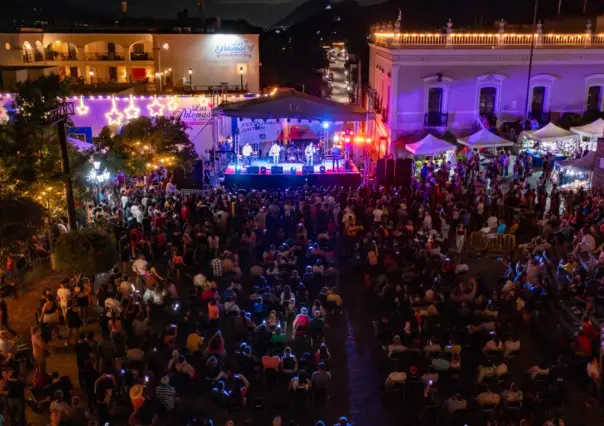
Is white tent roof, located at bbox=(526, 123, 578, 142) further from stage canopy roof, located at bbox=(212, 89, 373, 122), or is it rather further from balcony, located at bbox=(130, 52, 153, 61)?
balcony, located at bbox=(130, 52, 153, 61)

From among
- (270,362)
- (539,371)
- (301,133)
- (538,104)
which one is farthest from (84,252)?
(538,104)

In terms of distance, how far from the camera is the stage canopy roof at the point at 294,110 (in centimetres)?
2183

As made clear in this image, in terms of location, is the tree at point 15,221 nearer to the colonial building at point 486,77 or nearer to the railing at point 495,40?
the colonial building at point 486,77

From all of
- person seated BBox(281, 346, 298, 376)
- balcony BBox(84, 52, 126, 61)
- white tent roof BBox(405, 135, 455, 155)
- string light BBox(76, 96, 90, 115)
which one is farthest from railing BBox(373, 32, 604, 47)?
balcony BBox(84, 52, 126, 61)

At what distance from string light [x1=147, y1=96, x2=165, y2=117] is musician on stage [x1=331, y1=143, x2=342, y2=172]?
7.38m

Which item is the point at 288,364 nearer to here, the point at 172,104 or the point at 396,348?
the point at 396,348

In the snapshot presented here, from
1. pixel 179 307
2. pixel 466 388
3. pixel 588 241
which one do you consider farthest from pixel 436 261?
pixel 179 307

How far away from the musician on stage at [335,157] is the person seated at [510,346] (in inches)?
527

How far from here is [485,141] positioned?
71.5 feet

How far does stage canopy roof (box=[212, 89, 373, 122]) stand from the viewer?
21828 millimetres

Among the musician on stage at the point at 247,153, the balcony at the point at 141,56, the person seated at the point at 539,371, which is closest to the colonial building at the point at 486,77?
the musician on stage at the point at 247,153

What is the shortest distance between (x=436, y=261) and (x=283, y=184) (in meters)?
9.69

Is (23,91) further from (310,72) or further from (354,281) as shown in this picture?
(310,72)

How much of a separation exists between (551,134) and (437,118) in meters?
4.41
